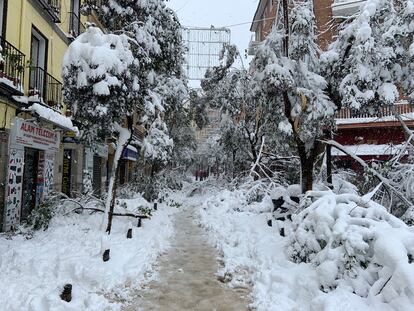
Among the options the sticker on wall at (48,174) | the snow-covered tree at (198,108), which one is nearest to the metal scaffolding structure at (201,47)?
the snow-covered tree at (198,108)

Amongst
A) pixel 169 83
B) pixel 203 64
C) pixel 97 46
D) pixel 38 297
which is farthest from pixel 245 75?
pixel 38 297

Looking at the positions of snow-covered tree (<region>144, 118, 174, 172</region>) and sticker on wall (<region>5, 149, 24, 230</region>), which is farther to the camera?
snow-covered tree (<region>144, 118, 174, 172</region>)

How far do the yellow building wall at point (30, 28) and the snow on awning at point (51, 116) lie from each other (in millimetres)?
709

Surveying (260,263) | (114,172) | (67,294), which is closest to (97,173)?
(114,172)

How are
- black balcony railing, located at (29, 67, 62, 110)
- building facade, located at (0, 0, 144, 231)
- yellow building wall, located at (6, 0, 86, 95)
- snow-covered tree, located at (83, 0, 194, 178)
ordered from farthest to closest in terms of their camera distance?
black balcony railing, located at (29, 67, 62, 110)
yellow building wall, located at (6, 0, 86, 95)
building facade, located at (0, 0, 144, 231)
snow-covered tree, located at (83, 0, 194, 178)

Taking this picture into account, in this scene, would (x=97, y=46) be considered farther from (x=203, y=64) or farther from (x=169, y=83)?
(x=203, y=64)

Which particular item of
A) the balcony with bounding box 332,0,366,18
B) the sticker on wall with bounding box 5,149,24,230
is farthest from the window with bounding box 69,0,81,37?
the balcony with bounding box 332,0,366,18

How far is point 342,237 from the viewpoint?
5.50 metres

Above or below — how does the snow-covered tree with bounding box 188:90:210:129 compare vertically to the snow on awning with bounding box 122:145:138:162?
above

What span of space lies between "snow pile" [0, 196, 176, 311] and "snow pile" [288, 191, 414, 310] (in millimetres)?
2822

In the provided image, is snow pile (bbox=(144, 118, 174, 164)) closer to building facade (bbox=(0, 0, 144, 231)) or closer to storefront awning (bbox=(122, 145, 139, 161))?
building facade (bbox=(0, 0, 144, 231))

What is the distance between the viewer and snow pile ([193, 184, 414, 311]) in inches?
183

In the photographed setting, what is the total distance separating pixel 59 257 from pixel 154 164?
11.5m

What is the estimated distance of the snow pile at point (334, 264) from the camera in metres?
4.65
